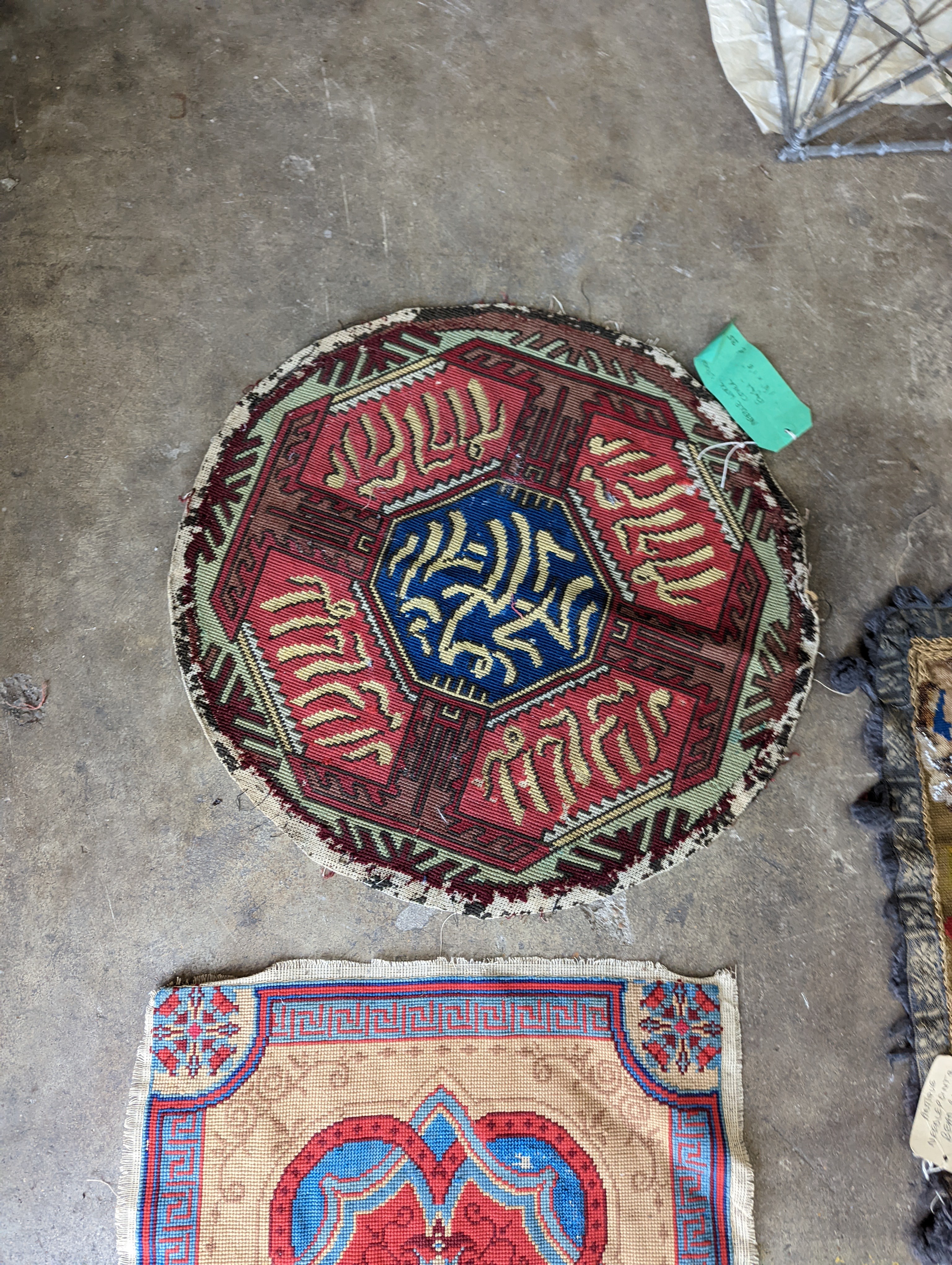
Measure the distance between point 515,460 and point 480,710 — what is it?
1.75 ft

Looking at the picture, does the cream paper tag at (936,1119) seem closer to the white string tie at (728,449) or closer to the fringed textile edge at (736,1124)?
the fringed textile edge at (736,1124)

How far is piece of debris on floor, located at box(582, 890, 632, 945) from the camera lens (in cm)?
147

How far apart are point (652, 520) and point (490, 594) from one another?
1.25 ft

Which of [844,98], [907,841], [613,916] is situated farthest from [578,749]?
[844,98]

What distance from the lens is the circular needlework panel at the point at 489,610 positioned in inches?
58.7

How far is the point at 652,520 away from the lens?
5.22ft

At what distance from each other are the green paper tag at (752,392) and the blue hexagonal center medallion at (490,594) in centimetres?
45

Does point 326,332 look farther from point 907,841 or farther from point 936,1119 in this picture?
point 936,1119

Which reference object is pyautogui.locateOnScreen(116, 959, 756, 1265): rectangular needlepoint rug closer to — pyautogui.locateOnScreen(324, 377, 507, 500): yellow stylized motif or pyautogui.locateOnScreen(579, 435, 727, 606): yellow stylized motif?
pyautogui.locateOnScreen(579, 435, 727, 606): yellow stylized motif

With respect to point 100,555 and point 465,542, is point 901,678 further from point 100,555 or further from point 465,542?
point 100,555

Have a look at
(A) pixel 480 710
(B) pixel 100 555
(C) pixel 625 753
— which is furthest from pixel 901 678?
(B) pixel 100 555

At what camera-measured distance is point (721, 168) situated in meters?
1.70

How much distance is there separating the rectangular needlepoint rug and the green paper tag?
116 centimetres

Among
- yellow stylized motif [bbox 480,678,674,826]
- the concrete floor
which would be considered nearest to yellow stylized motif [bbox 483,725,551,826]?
yellow stylized motif [bbox 480,678,674,826]
